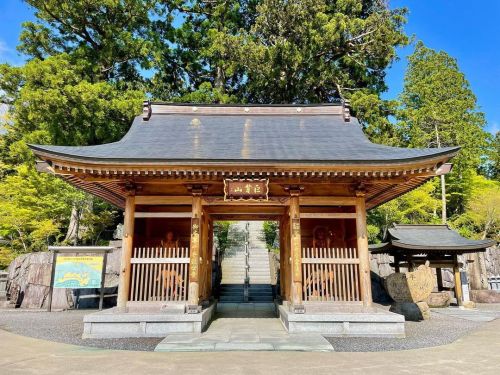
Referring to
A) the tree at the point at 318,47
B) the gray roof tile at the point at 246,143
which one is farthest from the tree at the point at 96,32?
the gray roof tile at the point at 246,143

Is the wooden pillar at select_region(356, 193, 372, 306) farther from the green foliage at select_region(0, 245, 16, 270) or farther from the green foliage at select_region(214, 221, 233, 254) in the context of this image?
the green foliage at select_region(0, 245, 16, 270)

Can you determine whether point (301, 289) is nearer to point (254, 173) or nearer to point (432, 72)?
point (254, 173)

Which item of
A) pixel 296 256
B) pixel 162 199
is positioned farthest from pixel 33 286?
pixel 296 256

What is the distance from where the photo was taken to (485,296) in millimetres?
17453

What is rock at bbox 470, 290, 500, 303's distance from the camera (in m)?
17.3

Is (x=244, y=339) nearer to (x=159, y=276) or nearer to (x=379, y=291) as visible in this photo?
(x=159, y=276)

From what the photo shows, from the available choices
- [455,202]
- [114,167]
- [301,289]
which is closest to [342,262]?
[301,289]

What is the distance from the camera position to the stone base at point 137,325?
26.6 ft

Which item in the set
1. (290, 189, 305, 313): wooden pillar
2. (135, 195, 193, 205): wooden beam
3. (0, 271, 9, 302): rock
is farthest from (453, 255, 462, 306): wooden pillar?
(0, 271, 9, 302): rock

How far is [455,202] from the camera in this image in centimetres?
3041

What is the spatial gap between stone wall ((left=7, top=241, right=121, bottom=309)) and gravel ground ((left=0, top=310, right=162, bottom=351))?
0.99 meters

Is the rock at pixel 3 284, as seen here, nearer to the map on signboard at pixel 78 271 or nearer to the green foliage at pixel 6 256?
the green foliage at pixel 6 256

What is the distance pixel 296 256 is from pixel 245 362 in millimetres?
3639

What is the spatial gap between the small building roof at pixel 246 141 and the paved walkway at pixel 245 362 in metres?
4.16
